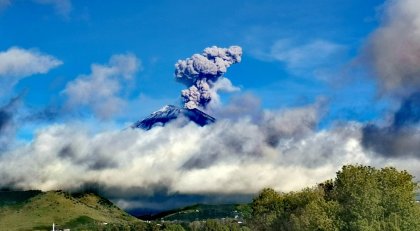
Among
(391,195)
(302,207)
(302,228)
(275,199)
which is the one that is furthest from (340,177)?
(275,199)

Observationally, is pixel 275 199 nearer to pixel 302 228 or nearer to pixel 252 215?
pixel 252 215

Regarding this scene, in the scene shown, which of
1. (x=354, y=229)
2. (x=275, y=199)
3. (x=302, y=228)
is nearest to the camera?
(x=354, y=229)

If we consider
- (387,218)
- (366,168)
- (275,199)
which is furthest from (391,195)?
(275,199)

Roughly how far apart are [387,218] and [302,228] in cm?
3375

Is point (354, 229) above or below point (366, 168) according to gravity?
below

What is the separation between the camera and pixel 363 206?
105 m

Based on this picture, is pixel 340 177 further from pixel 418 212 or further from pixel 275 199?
pixel 275 199

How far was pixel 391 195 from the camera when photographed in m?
109

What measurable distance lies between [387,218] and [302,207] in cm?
5163

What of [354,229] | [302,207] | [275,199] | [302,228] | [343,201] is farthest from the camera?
[275,199]

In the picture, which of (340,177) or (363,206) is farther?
(340,177)

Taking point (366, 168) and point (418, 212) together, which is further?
point (366, 168)

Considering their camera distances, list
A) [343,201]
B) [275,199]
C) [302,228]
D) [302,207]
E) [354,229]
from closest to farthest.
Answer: [354,229]
[343,201]
[302,228]
[302,207]
[275,199]

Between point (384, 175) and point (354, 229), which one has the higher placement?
point (384, 175)
